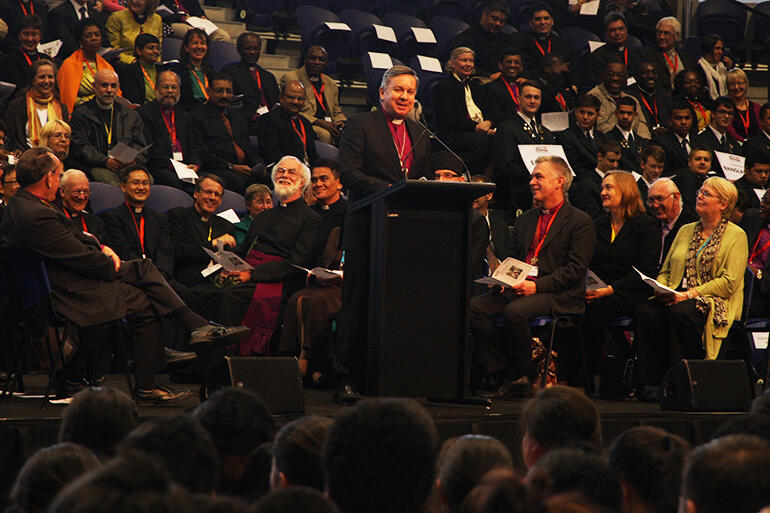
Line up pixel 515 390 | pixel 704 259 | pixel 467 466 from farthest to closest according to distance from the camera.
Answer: pixel 704 259
pixel 515 390
pixel 467 466

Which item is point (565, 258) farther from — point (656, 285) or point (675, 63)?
point (675, 63)

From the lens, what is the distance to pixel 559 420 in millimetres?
2500

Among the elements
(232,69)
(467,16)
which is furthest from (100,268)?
(467,16)

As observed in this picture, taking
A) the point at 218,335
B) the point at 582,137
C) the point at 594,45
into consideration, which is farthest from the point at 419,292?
the point at 594,45

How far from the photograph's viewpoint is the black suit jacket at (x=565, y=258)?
17.8ft

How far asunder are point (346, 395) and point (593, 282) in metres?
1.81

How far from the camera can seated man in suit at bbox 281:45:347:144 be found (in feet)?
30.5

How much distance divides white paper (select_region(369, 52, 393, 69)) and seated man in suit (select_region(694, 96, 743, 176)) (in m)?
3.03

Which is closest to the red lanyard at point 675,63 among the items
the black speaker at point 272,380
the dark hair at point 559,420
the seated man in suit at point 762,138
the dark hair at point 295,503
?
the seated man in suit at point 762,138

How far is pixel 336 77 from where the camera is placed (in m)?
10.5

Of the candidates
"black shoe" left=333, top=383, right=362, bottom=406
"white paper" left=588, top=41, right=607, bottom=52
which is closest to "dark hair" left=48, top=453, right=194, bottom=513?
"black shoe" left=333, top=383, right=362, bottom=406

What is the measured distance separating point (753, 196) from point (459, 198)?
14.6ft

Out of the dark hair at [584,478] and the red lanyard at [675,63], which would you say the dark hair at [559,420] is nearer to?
the dark hair at [584,478]

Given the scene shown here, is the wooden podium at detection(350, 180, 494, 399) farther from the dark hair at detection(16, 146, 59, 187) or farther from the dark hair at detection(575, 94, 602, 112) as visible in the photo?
the dark hair at detection(575, 94, 602, 112)
